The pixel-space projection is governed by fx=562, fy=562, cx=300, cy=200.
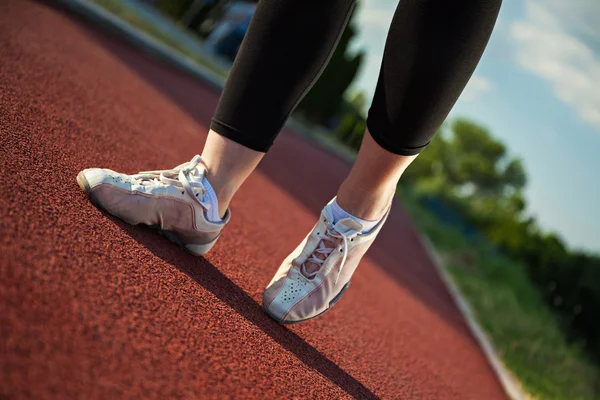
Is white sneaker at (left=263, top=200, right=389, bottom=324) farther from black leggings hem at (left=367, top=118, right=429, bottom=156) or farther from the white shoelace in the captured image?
black leggings hem at (left=367, top=118, right=429, bottom=156)

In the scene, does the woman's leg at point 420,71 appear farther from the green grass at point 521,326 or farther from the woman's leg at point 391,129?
the green grass at point 521,326

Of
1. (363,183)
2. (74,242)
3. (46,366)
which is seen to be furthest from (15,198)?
(363,183)

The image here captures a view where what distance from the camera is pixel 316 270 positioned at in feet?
5.54

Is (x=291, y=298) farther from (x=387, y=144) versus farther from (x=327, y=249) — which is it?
(x=387, y=144)

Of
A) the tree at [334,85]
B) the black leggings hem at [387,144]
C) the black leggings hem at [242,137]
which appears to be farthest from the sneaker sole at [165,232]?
the tree at [334,85]

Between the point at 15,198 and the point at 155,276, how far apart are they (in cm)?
39

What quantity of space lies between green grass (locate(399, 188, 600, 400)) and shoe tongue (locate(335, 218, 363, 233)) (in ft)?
7.70

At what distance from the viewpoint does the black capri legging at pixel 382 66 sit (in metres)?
1.34

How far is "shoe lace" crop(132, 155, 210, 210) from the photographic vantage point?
1574 mm

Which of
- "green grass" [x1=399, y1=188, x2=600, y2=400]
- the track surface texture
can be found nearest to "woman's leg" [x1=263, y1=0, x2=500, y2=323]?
the track surface texture

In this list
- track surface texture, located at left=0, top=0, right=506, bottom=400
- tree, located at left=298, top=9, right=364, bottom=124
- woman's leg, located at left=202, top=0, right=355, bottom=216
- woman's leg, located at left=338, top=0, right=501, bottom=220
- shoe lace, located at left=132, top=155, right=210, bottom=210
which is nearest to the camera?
track surface texture, located at left=0, top=0, right=506, bottom=400

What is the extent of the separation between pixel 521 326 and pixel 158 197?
14.0 feet

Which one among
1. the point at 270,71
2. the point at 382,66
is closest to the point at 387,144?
the point at 382,66

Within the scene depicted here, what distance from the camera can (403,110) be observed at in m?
1.40
